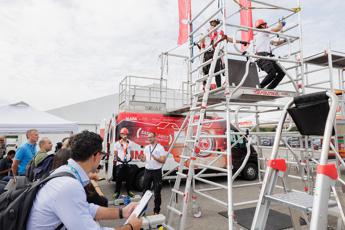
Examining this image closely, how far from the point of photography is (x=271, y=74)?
4043 mm

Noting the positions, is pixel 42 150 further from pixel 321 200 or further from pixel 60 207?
pixel 321 200

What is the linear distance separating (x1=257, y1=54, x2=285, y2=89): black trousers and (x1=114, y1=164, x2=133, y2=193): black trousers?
4605 millimetres

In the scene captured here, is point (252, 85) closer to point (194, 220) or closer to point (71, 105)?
point (194, 220)

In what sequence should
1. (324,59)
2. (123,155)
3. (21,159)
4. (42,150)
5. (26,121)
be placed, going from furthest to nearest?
(26,121), (123,155), (21,159), (324,59), (42,150)

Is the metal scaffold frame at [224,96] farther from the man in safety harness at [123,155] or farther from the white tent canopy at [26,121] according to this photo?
the white tent canopy at [26,121]

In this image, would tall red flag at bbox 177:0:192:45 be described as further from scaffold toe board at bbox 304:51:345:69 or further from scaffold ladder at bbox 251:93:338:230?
scaffold ladder at bbox 251:93:338:230

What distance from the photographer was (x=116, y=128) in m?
7.60

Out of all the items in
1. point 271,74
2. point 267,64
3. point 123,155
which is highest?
point 267,64

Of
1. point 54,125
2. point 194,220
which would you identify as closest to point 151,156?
point 194,220

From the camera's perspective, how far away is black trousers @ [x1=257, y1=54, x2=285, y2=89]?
4020 millimetres

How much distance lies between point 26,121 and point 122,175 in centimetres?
343

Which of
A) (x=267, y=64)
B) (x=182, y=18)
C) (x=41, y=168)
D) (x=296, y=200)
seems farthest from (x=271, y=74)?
(x=41, y=168)

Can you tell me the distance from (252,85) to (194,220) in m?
3.10

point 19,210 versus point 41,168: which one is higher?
point 19,210
